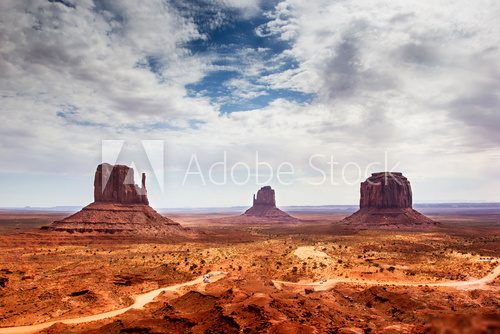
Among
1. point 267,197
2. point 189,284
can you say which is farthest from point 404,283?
point 267,197

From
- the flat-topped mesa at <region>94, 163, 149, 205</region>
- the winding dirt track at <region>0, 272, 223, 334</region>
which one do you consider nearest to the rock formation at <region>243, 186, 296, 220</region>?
the flat-topped mesa at <region>94, 163, 149, 205</region>

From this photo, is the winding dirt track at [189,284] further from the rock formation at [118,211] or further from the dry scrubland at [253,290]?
the rock formation at [118,211]

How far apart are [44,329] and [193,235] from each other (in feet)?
231

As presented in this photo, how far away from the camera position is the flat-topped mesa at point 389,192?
120750 mm

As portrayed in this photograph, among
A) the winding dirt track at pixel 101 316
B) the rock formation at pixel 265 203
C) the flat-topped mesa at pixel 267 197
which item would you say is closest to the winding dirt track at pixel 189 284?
the winding dirt track at pixel 101 316

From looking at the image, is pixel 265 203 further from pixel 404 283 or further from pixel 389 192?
pixel 404 283

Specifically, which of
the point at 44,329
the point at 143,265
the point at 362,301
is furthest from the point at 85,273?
the point at 362,301

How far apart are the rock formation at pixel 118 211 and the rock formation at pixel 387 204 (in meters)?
69.7

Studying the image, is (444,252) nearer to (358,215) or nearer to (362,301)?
(362,301)

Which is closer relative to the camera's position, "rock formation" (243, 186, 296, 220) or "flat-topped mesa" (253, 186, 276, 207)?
"rock formation" (243, 186, 296, 220)

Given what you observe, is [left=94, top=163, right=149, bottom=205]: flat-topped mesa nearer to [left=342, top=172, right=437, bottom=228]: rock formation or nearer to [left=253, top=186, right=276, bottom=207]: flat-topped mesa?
[left=342, top=172, right=437, bottom=228]: rock formation

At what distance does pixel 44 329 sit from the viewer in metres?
22.1

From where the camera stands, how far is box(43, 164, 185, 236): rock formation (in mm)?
81875

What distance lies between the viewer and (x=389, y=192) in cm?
12081
